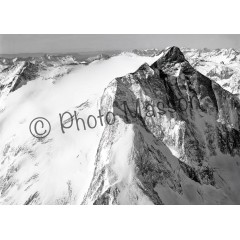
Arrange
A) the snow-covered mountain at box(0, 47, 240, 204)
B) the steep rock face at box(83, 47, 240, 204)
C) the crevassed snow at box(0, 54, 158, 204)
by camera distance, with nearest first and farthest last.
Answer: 1. the steep rock face at box(83, 47, 240, 204)
2. the snow-covered mountain at box(0, 47, 240, 204)
3. the crevassed snow at box(0, 54, 158, 204)

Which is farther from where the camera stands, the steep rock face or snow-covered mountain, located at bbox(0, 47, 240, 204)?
snow-covered mountain, located at bbox(0, 47, 240, 204)

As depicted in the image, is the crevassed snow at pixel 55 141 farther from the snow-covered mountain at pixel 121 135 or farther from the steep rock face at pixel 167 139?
the steep rock face at pixel 167 139

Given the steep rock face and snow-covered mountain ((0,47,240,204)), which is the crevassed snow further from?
the steep rock face

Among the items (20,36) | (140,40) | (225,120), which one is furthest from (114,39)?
(225,120)

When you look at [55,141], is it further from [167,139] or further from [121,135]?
[167,139]

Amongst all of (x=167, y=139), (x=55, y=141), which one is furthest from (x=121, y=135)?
(x=167, y=139)

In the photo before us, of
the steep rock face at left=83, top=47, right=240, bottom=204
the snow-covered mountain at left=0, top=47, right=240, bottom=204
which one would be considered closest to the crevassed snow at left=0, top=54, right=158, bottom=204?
the snow-covered mountain at left=0, top=47, right=240, bottom=204
